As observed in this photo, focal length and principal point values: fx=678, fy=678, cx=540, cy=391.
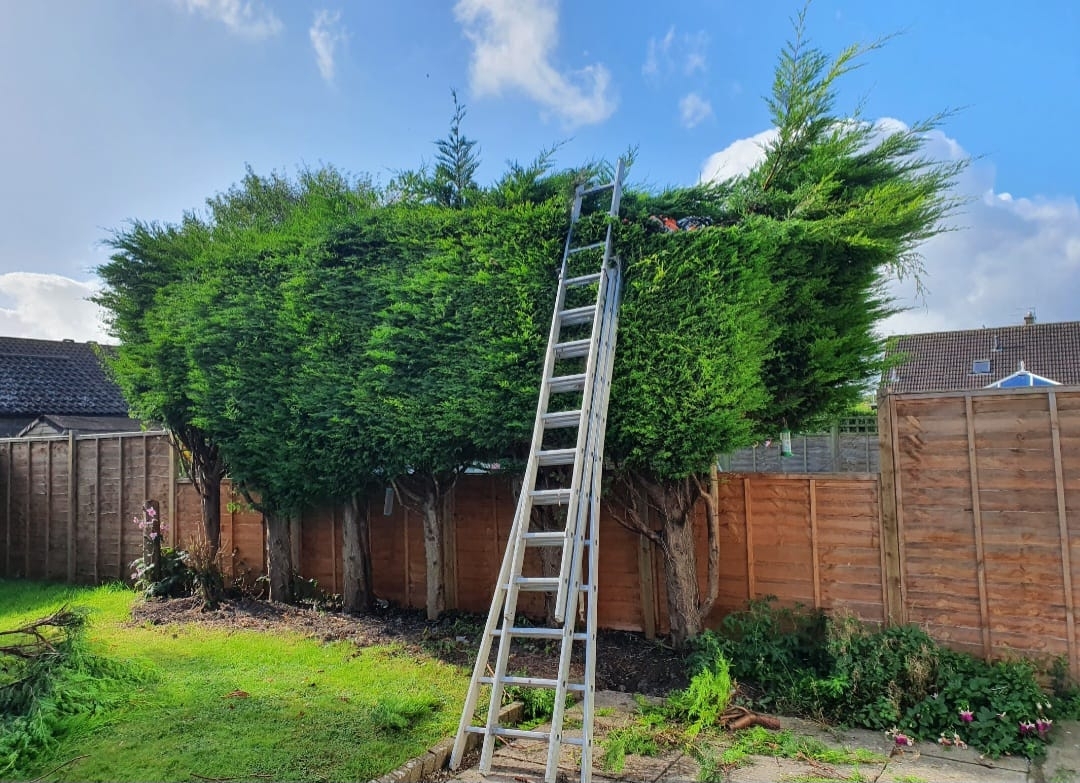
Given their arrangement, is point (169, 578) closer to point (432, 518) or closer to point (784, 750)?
point (432, 518)

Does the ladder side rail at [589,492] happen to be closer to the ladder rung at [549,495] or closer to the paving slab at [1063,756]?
the ladder rung at [549,495]

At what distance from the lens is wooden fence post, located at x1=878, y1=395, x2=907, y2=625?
535cm

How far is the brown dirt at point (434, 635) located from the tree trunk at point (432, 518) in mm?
243

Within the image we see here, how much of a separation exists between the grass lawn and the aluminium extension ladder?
0.56 m

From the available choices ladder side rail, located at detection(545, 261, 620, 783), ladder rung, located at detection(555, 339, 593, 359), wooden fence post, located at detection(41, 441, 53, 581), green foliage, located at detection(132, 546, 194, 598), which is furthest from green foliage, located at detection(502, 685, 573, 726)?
wooden fence post, located at detection(41, 441, 53, 581)

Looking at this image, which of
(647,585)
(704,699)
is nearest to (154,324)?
(647,585)

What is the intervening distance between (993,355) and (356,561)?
26.2 meters

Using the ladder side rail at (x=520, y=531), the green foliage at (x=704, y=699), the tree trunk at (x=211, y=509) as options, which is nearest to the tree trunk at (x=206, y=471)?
the tree trunk at (x=211, y=509)

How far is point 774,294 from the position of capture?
5090 millimetres

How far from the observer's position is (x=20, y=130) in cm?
722

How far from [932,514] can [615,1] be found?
5885 mm

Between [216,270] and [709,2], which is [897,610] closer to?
[709,2]

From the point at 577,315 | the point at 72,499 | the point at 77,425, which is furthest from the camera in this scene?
the point at 77,425

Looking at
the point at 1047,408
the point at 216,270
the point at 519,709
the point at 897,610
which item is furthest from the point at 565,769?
the point at 216,270
